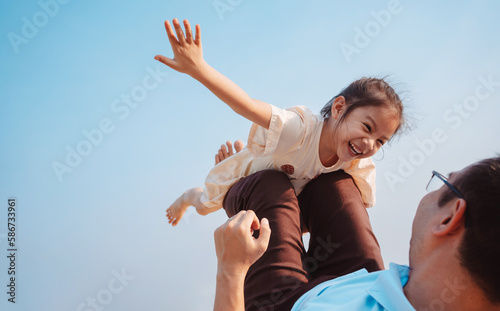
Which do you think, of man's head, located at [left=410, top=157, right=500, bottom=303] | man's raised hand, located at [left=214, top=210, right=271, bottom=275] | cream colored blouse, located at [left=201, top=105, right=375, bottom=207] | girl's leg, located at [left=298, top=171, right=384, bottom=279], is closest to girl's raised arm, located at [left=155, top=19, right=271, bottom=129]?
cream colored blouse, located at [left=201, top=105, right=375, bottom=207]

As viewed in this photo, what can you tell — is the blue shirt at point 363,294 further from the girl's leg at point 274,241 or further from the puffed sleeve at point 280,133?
the puffed sleeve at point 280,133

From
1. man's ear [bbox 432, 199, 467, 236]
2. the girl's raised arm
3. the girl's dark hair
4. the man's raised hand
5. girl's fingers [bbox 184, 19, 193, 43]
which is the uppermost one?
girl's fingers [bbox 184, 19, 193, 43]

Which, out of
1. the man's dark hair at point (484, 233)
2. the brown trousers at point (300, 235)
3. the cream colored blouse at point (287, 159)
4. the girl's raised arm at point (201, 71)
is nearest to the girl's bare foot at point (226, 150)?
the cream colored blouse at point (287, 159)

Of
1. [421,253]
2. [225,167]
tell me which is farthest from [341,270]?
Answer: [225,167]

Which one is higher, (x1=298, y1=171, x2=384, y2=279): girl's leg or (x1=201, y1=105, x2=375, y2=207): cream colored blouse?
(x1=201, y1=105, x2=375, y2=207): cream colored blouse

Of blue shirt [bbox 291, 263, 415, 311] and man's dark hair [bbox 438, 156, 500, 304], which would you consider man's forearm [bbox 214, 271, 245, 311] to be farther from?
man's dark hair [bbox 438, 156, 500, 304]

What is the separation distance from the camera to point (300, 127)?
155 cm

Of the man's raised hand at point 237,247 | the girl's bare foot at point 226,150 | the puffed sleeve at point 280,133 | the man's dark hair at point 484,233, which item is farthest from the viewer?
the girl's bare foot at point 226,150

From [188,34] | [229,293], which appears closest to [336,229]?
[229,293]

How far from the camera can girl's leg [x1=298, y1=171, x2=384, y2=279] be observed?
1273 mm

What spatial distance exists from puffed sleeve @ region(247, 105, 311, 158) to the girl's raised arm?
0.07 m

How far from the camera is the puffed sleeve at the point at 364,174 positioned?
164cm

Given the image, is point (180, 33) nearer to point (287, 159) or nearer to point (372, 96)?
point (287, 159)

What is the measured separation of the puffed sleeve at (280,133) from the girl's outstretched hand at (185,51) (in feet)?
1.14
